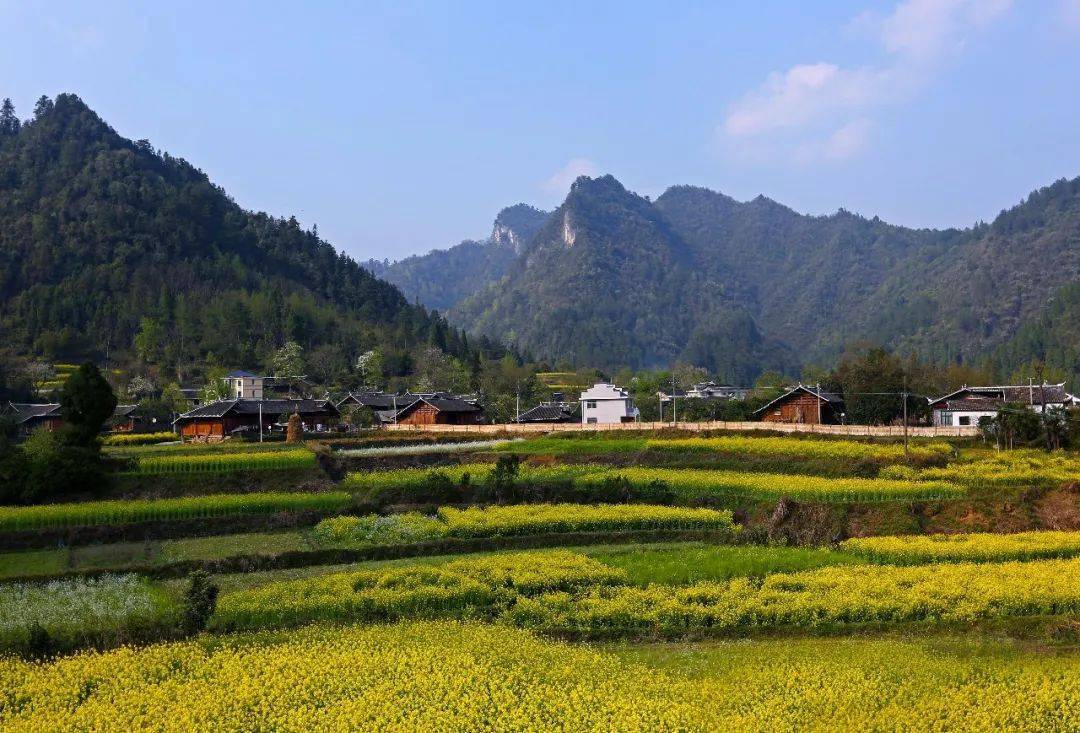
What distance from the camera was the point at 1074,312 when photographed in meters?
131

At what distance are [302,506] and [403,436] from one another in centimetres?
2520

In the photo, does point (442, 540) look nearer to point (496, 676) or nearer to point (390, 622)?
point (390, 622)

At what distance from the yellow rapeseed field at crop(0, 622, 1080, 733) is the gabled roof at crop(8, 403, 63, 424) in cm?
6439

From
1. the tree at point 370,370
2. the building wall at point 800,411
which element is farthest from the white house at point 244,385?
the building wall at point 800,411

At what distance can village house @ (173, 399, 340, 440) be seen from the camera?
220ft

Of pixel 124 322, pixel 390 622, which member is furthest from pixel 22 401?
pixel 390 622

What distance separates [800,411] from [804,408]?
46 cm

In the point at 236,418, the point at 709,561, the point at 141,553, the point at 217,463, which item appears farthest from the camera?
the point at 236,418

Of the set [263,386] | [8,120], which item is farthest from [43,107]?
[263,386]

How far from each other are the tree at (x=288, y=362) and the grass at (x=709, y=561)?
3105 inches

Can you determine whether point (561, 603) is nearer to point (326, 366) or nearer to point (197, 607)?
point (197, 607)

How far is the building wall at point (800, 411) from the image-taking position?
65.2m

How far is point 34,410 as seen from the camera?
74.5 metres

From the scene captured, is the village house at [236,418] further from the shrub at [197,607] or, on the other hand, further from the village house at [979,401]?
the village house at [979,401]
